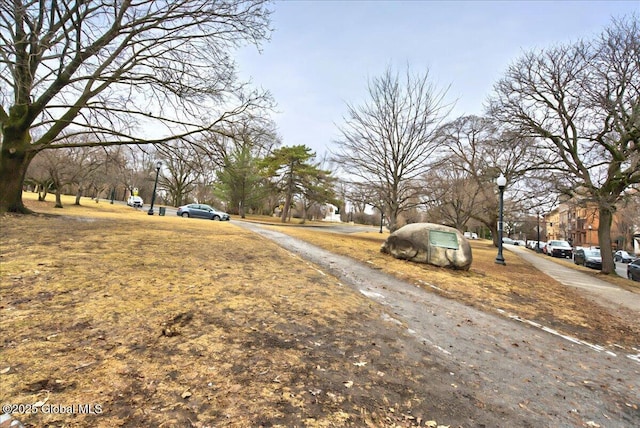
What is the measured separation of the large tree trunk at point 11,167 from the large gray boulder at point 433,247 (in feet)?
47.3

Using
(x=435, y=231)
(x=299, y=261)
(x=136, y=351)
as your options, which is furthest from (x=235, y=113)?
(x=136, y=351)

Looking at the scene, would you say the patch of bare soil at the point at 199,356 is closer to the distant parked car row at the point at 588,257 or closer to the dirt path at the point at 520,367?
the dirt path at the point at 520,367

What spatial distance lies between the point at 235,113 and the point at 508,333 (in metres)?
11.7

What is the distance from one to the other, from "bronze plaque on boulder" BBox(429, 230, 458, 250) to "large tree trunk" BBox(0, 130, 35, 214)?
50.2ft

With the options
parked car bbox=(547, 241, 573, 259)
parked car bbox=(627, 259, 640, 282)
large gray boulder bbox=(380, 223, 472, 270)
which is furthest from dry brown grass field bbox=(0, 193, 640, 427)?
parked car bbox=(547, 241, 573, 259)

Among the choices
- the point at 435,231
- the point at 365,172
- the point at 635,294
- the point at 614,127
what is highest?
the point at 614,127

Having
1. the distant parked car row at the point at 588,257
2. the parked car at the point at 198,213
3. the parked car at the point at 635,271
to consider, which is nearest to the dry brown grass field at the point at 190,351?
the parked car at the point at 635,271

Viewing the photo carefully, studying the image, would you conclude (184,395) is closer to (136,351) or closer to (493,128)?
(136,351)

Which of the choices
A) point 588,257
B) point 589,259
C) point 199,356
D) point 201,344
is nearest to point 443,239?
point 201,344

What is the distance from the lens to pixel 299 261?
817 centimetres

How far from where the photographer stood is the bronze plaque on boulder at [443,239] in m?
9.61

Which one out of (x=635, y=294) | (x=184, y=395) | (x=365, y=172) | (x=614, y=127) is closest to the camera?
(x=184, y=395)

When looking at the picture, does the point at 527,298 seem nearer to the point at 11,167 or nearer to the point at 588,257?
the point at 11,167

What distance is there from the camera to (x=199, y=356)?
2.85m
